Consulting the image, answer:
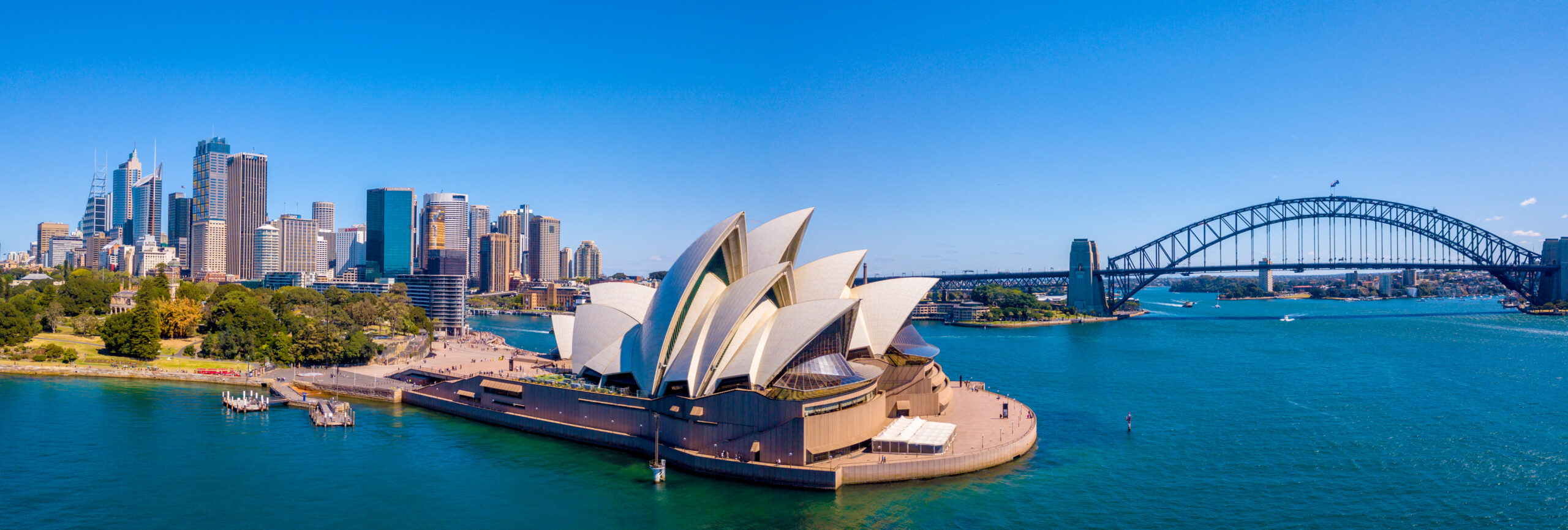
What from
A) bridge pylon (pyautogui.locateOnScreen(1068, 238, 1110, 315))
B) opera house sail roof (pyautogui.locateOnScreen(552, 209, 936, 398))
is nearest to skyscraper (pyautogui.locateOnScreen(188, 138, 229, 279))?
bridge pylon (pyautogui.locateOnScreen(1068, 238, 1110, 315))

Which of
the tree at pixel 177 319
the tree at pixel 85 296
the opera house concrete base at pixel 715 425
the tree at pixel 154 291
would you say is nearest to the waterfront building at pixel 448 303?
the tree at pixel 154 291

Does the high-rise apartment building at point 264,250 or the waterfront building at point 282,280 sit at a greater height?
the high-rise apartment building at point 264,250

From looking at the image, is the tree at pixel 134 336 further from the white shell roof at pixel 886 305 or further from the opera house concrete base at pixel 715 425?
the white shell roof at pixel 886 305

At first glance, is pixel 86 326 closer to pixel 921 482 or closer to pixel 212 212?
pixel 921 482

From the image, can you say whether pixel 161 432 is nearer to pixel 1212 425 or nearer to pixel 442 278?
pixel 1212 425

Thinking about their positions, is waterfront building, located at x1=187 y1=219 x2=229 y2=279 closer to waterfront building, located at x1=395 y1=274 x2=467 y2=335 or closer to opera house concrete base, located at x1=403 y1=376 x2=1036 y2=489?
waterfront building, located at x1=395 y1=274 x2=467 y2=335

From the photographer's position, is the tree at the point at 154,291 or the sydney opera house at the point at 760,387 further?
the tree at the point at 154,291

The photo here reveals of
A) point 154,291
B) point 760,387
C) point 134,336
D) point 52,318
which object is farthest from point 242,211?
point 760,387

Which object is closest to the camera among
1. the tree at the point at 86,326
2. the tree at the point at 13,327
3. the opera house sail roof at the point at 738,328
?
the opera house sail roof at the point at 738,328
